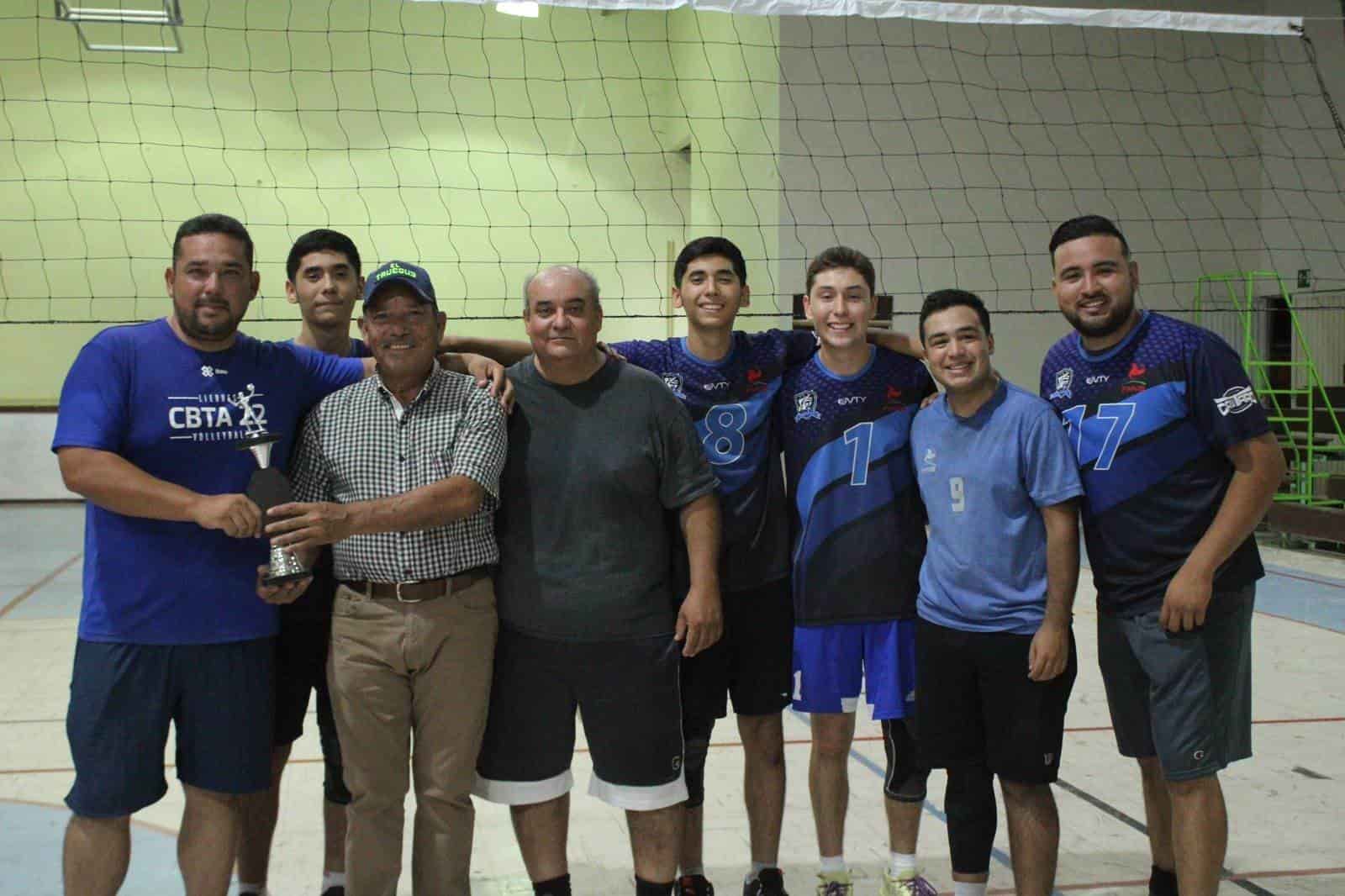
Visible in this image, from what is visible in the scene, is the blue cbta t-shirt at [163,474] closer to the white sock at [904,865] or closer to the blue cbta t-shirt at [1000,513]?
the blue cbta t-shirt at [1000,513]

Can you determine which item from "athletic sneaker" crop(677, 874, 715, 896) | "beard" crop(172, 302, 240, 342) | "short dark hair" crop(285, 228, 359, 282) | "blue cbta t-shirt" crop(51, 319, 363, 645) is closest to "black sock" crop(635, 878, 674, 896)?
"athletic sneaker" crop(677, 874, 715, 896)

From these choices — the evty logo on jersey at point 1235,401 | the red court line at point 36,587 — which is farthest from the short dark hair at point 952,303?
the red court line at point 36,587

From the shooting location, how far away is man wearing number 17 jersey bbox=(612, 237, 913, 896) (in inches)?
130

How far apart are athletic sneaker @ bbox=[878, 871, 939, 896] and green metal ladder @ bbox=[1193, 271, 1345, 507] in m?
7.49

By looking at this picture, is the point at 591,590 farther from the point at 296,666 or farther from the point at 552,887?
the point at 296,666

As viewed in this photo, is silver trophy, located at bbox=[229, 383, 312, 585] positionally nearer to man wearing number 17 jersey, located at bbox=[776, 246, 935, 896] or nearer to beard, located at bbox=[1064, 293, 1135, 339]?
man wearing number 17 jersey, located at bbox=[776, 246, 935, 896]

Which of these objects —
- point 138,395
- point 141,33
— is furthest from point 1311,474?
point 141,33

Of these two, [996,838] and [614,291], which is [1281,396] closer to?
[614,291]

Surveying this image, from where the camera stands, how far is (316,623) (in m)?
3.21

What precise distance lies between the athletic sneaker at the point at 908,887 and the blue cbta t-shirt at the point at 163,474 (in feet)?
6.03

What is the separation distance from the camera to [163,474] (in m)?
2.75

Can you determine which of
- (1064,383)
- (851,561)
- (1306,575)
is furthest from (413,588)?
(1306,575)

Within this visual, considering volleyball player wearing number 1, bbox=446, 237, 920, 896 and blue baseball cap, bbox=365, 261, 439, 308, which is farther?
→ volleyball player wearing number 1, bbox=446, 237, 920, 896

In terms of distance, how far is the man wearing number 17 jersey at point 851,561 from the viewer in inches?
129
